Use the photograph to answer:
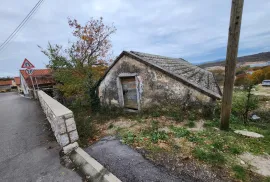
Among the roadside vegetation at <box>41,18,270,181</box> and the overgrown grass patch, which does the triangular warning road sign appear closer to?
the roadside vegetation at <box>41,18,270,181</box>

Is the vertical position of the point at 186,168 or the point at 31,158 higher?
the point at 31,158

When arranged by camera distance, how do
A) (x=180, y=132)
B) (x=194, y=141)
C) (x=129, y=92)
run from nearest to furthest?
(x=194, y=141) → (x=180, y=132) → (x=129, y=92)

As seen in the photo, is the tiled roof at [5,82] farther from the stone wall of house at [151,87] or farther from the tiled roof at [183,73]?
the tiled roof at [183,73]

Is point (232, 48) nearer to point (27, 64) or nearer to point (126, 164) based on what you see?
point (126, 164)

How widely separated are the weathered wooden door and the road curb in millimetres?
3819

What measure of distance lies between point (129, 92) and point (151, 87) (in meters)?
1.40

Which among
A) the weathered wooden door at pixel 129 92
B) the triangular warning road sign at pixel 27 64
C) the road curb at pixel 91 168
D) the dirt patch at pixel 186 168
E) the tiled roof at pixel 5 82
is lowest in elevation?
the dirt patch at pixel 186 168

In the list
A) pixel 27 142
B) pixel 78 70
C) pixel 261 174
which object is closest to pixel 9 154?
pixel 27 142

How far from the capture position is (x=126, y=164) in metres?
2.73

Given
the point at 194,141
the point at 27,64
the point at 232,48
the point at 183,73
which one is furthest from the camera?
the point at 27,64

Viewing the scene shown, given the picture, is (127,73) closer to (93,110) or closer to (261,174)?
(93,110)

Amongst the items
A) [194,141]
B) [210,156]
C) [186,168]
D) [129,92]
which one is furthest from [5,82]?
[210,156]

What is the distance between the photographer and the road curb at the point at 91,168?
2148mm

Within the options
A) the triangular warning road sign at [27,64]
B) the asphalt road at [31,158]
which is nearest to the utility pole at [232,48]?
the asphalt road at [31,158]
